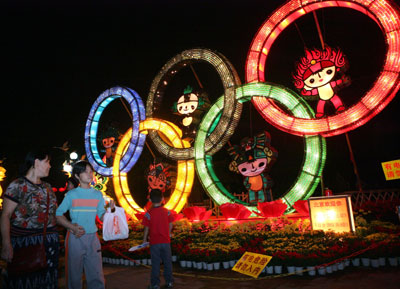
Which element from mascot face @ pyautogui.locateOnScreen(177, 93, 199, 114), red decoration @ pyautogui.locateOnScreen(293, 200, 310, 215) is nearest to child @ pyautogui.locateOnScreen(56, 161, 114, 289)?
red decoration @ pyautogui.locateOnScreen(293, 200, 310, 215)

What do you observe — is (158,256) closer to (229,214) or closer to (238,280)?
(238,280)

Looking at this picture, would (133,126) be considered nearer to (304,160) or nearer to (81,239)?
(304,160)

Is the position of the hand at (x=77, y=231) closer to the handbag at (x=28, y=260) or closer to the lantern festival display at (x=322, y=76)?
the handbag at (x=28, y=260)

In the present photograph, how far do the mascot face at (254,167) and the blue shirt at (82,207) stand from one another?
259 inches

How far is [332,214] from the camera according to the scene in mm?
6875

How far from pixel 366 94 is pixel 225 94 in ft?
13.0

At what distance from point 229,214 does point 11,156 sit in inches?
831

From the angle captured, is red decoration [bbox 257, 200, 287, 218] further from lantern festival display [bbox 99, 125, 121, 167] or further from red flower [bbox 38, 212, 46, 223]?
lantern festival display [bbox 99, 125, 121, 167]

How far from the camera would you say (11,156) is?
23.7 metres

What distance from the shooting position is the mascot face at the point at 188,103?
12777 mm

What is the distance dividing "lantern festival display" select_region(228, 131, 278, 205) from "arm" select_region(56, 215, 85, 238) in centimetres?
651

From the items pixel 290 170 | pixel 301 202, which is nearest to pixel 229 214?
pixel 301 202

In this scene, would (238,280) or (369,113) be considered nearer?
(238,280)

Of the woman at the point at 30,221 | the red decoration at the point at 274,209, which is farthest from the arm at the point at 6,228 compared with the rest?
the red decoration at the point at 274,209
